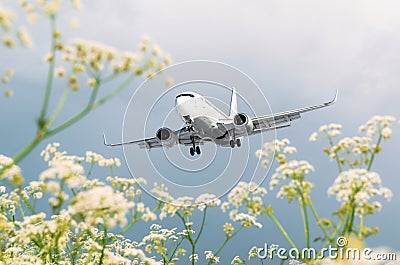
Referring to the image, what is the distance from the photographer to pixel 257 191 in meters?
7.16

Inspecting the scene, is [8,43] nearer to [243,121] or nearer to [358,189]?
[358,189]

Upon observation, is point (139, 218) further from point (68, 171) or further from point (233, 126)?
point (233, 126)

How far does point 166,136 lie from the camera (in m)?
22.9

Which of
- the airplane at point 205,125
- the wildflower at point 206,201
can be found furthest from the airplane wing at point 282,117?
the wildflower at point 206,201

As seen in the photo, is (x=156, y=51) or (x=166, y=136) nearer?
(x=156, y=51)

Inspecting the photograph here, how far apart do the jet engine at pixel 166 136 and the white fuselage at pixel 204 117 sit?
1060 millimetres

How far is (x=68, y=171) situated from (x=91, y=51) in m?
1.71

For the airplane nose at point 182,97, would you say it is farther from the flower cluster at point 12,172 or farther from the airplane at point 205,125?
the flower cluster at point 12,172

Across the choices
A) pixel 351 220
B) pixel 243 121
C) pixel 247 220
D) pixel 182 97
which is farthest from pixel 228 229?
pixel 182 97

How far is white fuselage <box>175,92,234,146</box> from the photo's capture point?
23688 mm

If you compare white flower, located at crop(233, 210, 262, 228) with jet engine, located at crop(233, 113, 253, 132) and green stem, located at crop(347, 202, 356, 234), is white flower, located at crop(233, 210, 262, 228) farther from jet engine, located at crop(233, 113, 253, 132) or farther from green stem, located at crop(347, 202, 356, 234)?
jet engine, located at crop(233, 113, 253, 132)

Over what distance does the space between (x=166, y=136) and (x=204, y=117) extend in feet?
7.21

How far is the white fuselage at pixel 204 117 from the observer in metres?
23.7

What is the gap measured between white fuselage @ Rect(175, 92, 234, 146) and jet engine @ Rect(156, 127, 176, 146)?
3.48 feet
